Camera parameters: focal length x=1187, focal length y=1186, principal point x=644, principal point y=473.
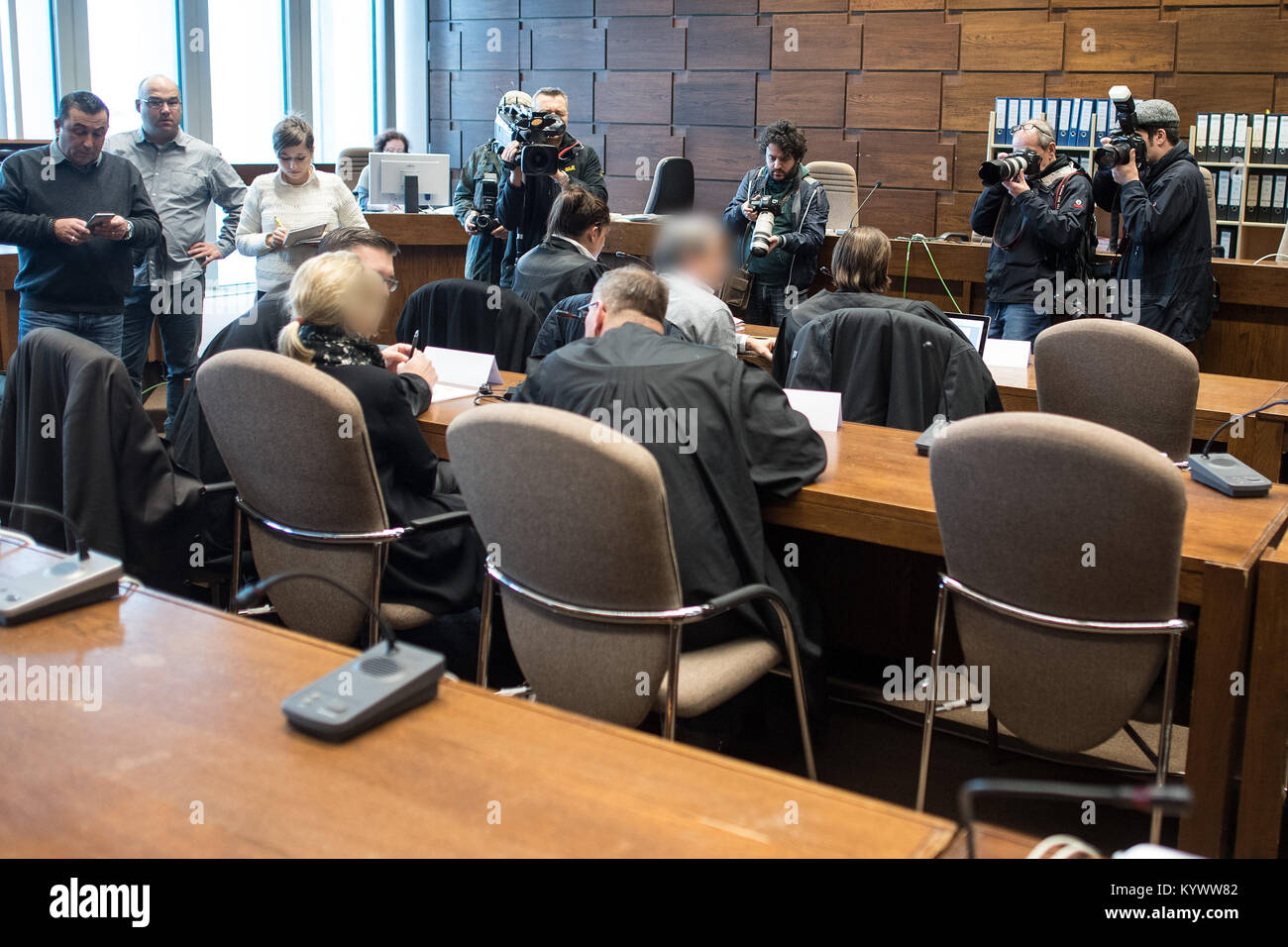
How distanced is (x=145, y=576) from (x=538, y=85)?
7040 mm

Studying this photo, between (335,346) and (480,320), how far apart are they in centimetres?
130

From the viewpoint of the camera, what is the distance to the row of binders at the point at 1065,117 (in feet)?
22.0

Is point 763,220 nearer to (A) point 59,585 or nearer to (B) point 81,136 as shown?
(B) point 81,136

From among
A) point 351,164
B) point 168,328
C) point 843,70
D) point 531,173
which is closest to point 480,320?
point 531,173

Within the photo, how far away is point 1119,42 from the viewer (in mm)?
6688

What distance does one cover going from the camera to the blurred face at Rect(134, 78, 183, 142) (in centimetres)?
456

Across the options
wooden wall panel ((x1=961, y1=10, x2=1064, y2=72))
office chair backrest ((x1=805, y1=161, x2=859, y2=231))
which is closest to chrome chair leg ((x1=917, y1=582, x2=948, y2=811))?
office chair backrest ((x1=805, y1=161, x2=859, y2=231))

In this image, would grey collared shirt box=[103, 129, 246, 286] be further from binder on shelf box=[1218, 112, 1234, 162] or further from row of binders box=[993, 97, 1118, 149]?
binder on shelf box=[1218, 112, 1234, 162]

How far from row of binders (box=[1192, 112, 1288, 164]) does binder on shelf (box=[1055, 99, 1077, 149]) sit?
66cm

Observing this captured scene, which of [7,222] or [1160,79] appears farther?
[1160,79]
